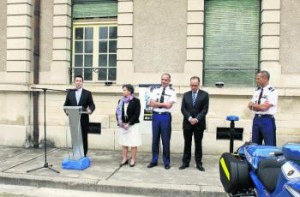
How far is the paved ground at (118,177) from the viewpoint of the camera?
6.27 metres

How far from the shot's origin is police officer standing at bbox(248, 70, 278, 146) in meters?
6.88

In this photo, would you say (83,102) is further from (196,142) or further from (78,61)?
(78,61)

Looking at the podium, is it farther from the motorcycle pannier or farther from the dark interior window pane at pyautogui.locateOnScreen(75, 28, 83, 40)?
the motorcycle pannier

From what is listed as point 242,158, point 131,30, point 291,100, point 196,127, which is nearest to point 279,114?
point 291,100

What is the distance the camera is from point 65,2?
10133 millimetres

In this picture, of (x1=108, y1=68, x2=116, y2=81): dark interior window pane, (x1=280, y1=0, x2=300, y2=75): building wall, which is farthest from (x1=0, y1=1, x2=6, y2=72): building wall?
(x1=280, y1=0, x2=300, y2=75): building wall

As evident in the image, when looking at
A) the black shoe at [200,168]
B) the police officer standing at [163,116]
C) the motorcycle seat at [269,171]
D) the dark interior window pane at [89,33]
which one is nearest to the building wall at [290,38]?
the police officer standing at [163,116]

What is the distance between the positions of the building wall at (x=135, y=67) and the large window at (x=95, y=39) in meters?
0.25

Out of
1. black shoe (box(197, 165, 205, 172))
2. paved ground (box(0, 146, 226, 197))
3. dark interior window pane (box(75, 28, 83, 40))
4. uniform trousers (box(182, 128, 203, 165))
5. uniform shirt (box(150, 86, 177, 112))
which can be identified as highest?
dark interior window pane (box(75, 28, 83, 40))

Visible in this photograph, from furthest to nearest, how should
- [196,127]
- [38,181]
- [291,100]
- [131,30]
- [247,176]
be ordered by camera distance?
[131,30] < [291,100] < [196,127] < [38,181] < [247,176]

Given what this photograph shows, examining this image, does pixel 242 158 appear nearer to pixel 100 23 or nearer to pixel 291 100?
pixel 291 100

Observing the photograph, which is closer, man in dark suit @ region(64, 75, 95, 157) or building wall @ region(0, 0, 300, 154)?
man in dark suit @ region(64, 75, 95, 157)

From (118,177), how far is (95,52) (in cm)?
435

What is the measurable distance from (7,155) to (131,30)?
13.7ft
